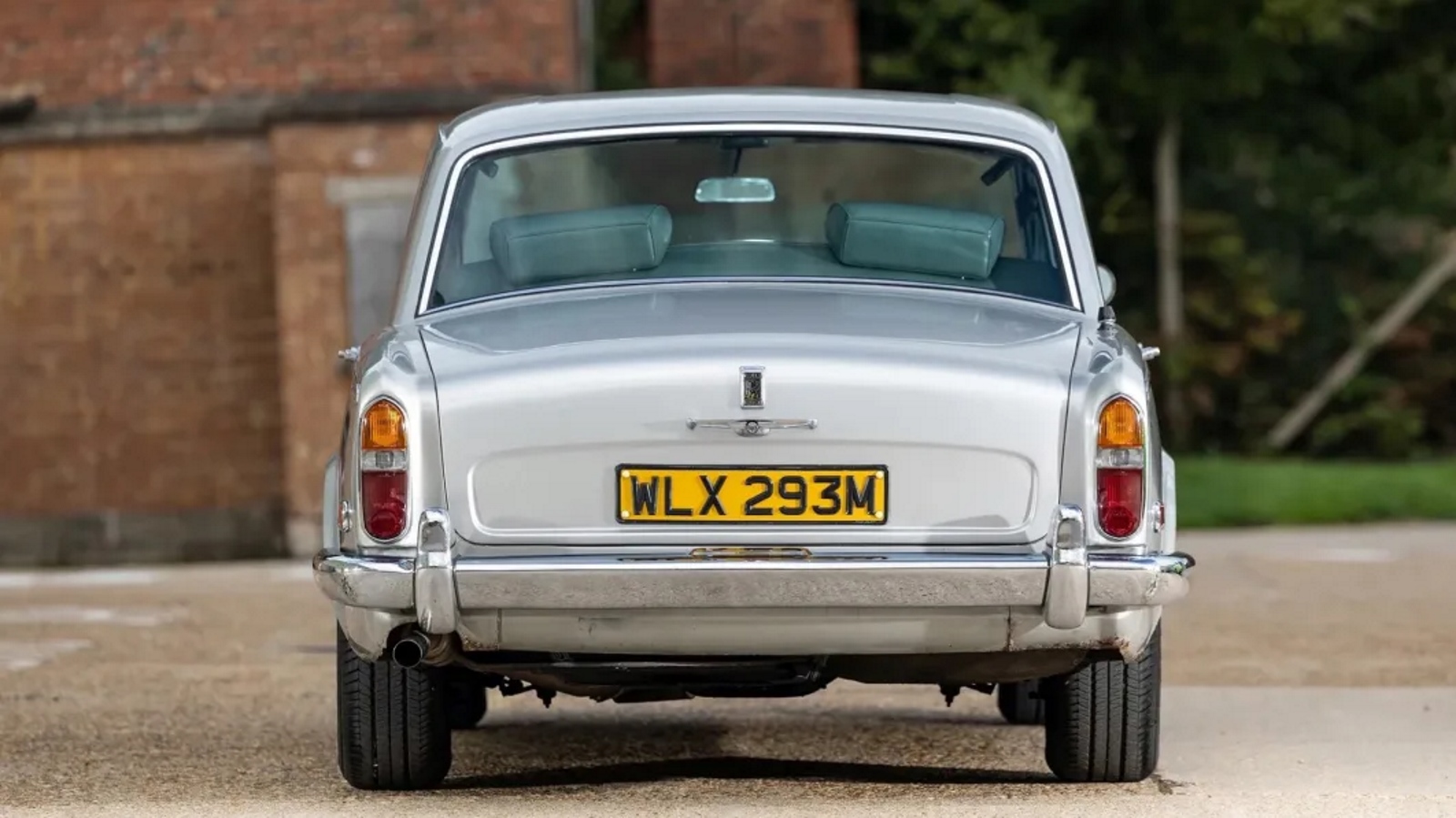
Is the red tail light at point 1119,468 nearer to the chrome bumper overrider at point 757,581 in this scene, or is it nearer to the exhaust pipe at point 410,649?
the chrome bumper overrider at point 757,581

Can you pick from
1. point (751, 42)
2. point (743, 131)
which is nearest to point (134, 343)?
point (751, 42)

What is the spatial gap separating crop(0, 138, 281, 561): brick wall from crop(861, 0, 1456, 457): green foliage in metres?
5.37

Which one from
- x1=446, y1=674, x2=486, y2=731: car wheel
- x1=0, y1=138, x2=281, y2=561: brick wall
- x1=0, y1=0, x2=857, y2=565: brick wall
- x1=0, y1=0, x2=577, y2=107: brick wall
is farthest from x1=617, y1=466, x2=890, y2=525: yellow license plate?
x1=0, y1=138, x2=281, y2=561: brick wall

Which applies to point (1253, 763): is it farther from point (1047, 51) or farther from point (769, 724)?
point (1047, 51)

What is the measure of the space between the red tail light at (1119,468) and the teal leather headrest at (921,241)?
38.1 inches

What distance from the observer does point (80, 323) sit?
19344 mm

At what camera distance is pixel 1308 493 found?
19125 mm

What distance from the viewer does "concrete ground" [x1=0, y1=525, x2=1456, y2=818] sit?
671 centimetres

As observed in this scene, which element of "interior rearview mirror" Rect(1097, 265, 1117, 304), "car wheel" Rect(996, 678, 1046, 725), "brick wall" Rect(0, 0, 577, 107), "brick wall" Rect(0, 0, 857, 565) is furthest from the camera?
"brick wall" Rect(0, 0, 857, 565)

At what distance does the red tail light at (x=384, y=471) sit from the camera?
20.4ft

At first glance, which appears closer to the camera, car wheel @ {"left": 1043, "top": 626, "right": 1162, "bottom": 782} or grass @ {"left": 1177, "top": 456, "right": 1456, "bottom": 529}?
car wheel @ {"left": 1043, "top": 626, "right": 1162, "bottom": 782}

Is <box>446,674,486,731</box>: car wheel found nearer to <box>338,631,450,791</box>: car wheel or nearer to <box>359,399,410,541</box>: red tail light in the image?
<box>338,631,450,791</box>: car wheel

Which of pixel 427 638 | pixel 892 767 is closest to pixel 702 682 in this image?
pixel 427 638

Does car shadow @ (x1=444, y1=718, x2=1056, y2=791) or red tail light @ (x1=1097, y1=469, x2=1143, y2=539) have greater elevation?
red tail light @ (x1=1097, y1=469, x2=1143, y2=539)
